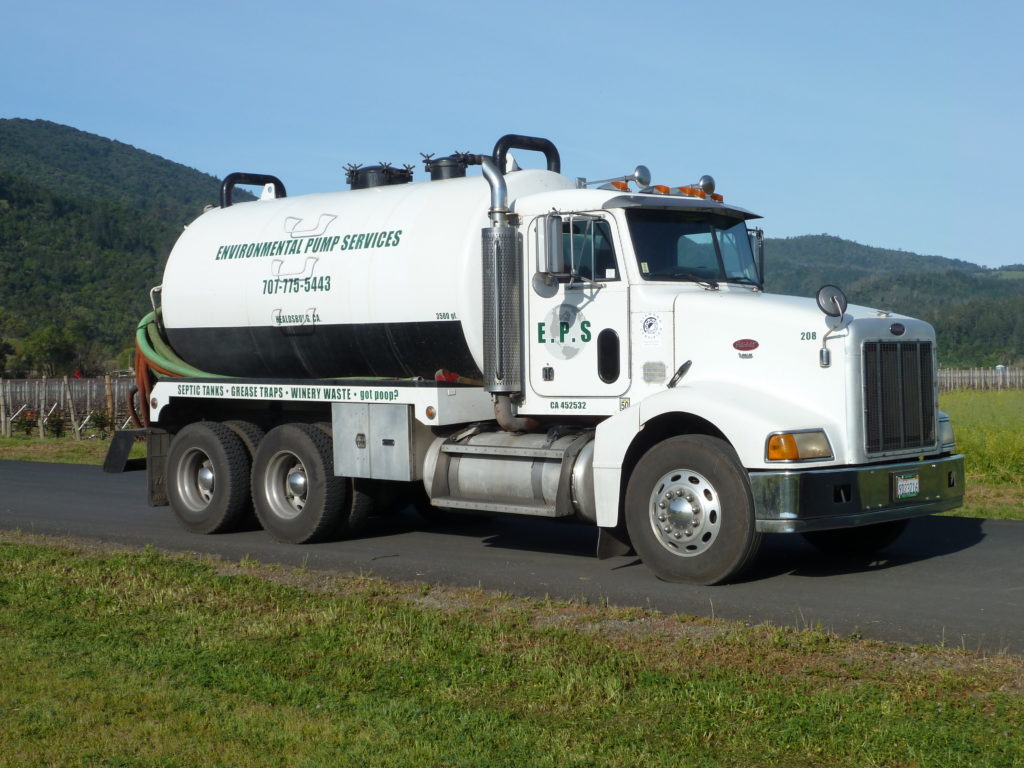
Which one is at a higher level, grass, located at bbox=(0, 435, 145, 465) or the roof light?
the roof light

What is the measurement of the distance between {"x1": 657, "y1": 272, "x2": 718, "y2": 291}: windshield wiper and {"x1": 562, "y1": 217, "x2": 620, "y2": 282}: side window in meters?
0.48

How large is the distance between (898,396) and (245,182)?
834cm

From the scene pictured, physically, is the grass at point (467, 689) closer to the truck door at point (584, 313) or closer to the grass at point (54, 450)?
the truck door at point (584, 313)

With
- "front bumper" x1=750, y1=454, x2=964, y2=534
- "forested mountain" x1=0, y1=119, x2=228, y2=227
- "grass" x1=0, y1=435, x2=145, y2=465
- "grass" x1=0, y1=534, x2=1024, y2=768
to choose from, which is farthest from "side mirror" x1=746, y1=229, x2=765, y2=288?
"forested mountain" x1=0, y1=119, x2=228, y2=227

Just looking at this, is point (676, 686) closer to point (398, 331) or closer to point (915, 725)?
point (915, 725)

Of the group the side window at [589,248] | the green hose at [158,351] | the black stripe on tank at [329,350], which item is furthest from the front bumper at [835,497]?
the green hose at [158,351]

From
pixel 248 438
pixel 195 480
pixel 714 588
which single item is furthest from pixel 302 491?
pixel 714 588

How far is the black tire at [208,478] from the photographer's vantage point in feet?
41.9

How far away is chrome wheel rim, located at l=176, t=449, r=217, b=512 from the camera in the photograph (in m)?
13.2

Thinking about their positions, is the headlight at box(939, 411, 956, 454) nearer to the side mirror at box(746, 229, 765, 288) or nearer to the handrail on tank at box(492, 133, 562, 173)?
the side mirror at box(746, 229, 765, 288)

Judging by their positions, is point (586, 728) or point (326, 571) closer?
point (586, 728)

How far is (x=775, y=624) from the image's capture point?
773cm

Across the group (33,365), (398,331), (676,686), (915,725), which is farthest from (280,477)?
(33,365)

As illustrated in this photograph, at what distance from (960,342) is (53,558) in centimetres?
11139
